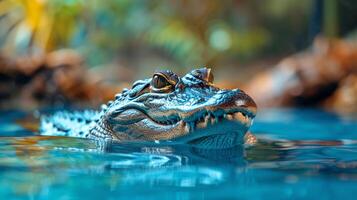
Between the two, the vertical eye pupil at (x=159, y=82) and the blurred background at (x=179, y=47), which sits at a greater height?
the blurred background at (x=179, y=47)

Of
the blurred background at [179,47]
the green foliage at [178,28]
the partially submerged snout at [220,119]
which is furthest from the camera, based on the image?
the green foliage at [178,28]

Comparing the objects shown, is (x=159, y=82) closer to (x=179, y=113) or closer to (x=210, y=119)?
(x=179, y=113)

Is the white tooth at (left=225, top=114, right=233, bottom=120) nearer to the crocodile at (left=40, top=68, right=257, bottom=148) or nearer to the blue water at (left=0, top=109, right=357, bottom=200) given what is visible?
the crocodile at (left=40, top=68, right=257, bottom=148)

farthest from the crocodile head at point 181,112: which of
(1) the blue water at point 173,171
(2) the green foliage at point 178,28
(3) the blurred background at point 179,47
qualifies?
(2) the green foliage at point 178,28

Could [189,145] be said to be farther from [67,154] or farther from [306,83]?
[306,83]

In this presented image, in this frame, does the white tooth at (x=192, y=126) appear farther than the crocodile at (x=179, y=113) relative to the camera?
Yes

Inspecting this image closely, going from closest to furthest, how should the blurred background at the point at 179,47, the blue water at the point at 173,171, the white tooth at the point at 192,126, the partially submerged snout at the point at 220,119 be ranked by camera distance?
the blue water at the point at 173,171
the partially submerged snout at the point at 220,119
the white tooth at the point at 192,126
the blurred background at the point at 179,47

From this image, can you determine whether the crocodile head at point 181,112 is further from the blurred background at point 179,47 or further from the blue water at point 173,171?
the blurred background at point 179,47

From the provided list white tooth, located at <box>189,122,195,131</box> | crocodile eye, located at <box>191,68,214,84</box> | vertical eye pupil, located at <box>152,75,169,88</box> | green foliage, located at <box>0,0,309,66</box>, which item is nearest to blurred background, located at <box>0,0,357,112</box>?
green foliage, located at <box>0,0,309,66</box>
